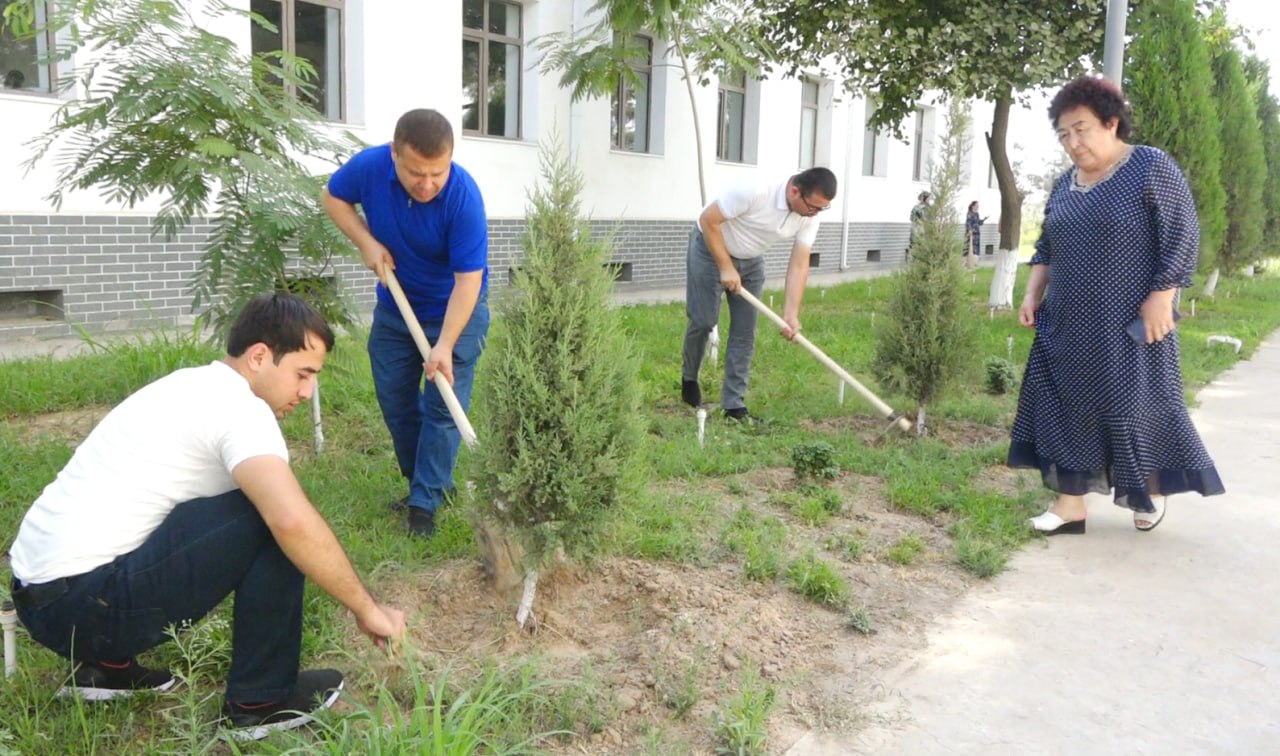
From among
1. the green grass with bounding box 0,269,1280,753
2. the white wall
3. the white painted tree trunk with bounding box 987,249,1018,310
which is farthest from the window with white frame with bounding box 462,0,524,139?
the white painted tree trunk with bounding box 987,249,1018,310

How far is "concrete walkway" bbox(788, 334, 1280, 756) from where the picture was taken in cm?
280

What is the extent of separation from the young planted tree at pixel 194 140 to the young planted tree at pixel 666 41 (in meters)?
5.07

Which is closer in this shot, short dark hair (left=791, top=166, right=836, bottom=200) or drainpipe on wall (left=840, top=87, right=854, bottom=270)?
short dark hair (left=791, top=166, right=836, bottom=200)

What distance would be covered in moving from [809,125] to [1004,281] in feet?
25.1

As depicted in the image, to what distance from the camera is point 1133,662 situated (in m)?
3.27

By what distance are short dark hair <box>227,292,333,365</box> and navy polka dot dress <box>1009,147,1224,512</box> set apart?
324cm

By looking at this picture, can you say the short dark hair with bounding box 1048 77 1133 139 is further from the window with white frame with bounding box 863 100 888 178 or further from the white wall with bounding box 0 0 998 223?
the window with white frame with bounding box 863 100 888 178

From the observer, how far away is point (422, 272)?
4062mm

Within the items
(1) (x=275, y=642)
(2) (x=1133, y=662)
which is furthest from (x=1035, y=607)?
(1) (x=275, y=642)

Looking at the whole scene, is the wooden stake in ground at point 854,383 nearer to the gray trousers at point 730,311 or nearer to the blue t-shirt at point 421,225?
the gray trousers at point 730,311

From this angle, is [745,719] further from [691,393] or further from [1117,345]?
[691,393]

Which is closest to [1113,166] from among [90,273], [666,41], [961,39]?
[666,41]

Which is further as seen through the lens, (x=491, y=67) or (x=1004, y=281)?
(x=1004, y=281)

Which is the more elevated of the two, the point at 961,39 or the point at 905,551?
the point at 961,39
